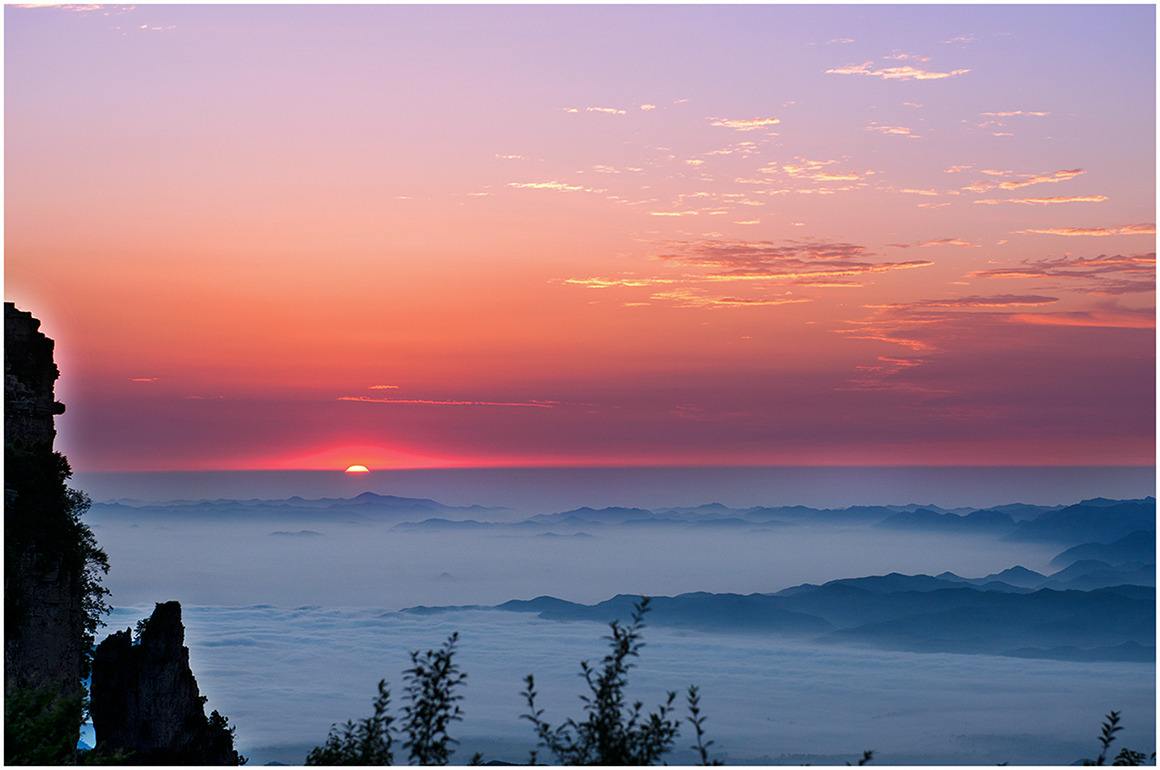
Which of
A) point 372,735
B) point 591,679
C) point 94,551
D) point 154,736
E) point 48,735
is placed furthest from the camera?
point 94,551

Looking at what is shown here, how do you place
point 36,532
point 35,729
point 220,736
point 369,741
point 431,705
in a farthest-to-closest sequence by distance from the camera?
point 220,736 < point 36,532 < point 35,729 < point 369,741 < point 431,705

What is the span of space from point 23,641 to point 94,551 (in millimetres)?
12147

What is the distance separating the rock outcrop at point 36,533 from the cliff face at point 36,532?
2cm

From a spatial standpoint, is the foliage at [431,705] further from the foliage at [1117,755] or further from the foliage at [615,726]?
the foliage at [1117,755]

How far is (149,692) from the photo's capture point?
36.3 meters

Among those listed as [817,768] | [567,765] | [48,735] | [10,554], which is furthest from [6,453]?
[817,768]

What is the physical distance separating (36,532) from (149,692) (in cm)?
1017

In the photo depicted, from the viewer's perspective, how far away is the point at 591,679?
14789 mm

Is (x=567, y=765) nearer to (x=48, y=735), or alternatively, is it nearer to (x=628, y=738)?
(x=628, y=738)

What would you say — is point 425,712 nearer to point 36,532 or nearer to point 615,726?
point 615,726

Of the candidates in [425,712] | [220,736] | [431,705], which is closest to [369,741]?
[425,712]

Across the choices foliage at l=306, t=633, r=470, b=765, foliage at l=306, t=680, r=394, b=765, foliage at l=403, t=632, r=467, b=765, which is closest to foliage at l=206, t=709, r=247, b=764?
foliage at l=306, t=680, r=394, b=765

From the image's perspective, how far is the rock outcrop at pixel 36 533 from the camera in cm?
2728

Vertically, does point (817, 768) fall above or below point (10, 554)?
below
